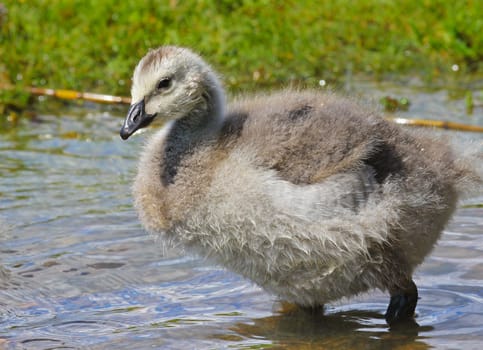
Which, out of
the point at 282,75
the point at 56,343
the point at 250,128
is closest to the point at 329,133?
the point at 250,128

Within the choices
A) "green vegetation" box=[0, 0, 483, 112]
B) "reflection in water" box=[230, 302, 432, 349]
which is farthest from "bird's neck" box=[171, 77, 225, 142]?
"green vegetation" box=[0, 0, 483, 112]

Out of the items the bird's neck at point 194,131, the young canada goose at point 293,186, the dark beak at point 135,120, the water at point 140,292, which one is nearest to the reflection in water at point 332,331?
the water at point 140,292

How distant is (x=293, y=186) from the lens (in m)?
4.68

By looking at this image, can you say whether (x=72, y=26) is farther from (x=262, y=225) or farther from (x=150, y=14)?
(x=262, y=225)

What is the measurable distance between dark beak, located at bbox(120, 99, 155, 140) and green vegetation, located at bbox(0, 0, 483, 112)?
4.59 metres

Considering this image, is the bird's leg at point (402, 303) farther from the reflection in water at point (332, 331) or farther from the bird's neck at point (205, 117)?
the bird's neck at point (205, 117)

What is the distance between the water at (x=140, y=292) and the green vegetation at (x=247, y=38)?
2.50m

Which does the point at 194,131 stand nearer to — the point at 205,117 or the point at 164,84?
the point at 205,117

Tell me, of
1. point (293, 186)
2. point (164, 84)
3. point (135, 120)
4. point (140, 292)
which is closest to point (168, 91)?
point (164, 84)

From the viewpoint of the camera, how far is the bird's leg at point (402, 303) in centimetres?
505

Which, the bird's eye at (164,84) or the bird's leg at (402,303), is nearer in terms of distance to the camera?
the bird's leg at (402,303)

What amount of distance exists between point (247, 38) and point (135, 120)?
210 inches

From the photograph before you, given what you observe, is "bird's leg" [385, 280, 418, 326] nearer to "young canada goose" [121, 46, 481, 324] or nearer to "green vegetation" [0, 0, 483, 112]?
"young canada goose" [121, 46, 481, 324]

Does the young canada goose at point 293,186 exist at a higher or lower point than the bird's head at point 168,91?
lower
